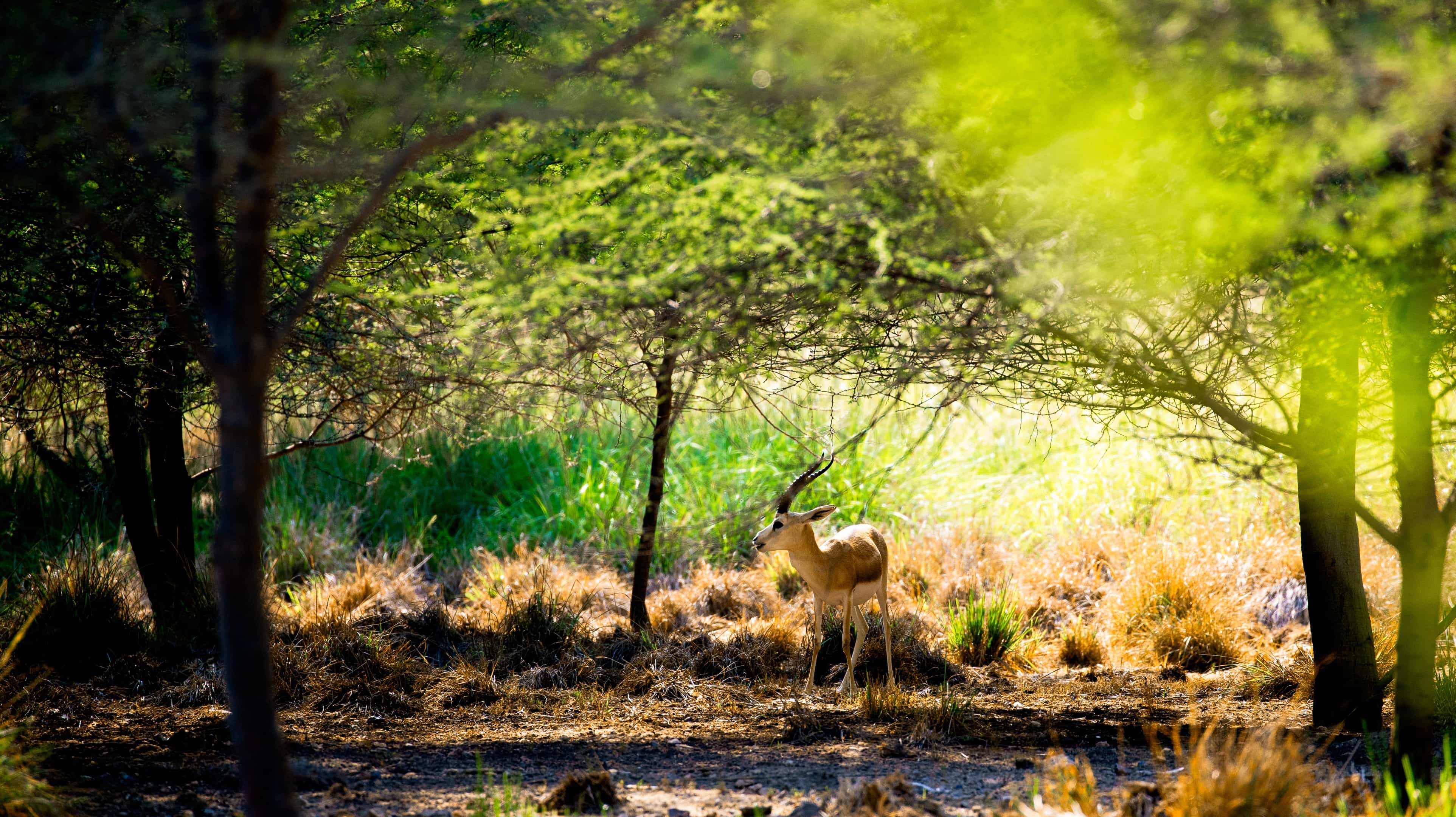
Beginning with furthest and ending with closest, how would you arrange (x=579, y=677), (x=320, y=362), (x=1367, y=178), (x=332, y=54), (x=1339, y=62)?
(x=579, y=677) → (x=320, y=362) → (x=332, y=54) → (x=1367, y=178) → (x=1339, y=62)

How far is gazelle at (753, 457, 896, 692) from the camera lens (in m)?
6.57

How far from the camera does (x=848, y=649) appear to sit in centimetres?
716

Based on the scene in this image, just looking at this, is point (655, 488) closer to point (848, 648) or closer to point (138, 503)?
point (848, 648)

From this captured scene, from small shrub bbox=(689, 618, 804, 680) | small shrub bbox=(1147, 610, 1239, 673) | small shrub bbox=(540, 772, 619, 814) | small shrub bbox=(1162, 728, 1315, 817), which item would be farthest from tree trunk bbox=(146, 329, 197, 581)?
small shrub bbox=(1147, 610, 1239, 673)

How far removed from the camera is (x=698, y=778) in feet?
16.5

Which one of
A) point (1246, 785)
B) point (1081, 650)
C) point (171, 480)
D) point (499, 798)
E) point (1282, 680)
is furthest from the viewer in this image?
point (1081, 650)

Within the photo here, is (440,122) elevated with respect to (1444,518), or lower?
elevated

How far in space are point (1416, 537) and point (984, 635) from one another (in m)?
3.96

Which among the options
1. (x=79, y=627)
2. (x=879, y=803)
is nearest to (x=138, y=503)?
(x=79, y=627)

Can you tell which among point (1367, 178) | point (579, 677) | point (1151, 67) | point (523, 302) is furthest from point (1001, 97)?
point (579, 677)

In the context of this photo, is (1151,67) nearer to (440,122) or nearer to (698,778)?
(440,122)

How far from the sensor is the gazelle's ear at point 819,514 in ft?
21.4

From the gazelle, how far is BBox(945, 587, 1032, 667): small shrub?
3.33 ft

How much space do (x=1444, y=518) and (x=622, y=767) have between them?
12.1 ft
